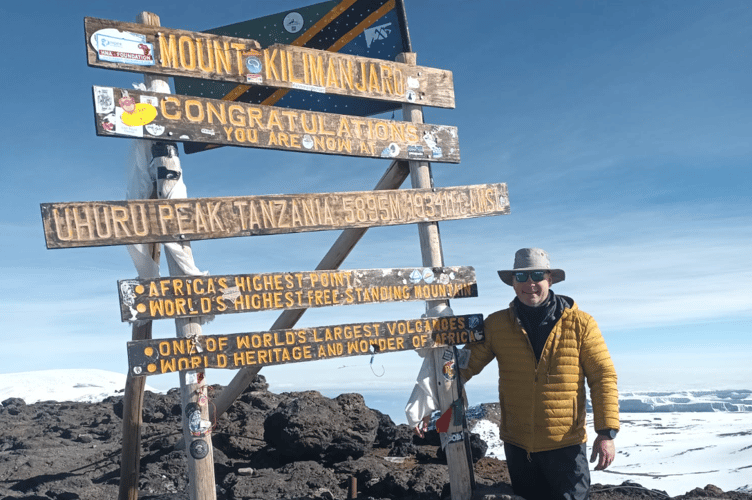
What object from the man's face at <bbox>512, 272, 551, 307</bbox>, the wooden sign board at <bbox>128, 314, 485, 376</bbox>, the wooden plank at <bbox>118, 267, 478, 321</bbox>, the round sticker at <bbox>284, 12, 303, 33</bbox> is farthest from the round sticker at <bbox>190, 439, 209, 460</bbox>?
the round sticker at <bbox>284, 12, 303, 33</bbox>

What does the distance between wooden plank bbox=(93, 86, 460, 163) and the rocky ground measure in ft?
11.3

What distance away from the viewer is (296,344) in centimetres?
532

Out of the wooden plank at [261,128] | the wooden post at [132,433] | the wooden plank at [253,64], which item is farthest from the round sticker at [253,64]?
the wooden post at [132,433]

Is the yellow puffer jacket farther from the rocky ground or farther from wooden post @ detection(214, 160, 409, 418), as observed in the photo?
wooden post @ detection(214, 160, 409, 418)

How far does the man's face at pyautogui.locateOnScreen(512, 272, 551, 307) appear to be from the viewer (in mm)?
5211

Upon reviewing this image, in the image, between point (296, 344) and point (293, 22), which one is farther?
point (293, 22)

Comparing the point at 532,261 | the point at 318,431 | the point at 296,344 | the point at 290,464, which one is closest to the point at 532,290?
the point at 532,261

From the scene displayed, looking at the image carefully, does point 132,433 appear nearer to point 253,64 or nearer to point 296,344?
point 296,344

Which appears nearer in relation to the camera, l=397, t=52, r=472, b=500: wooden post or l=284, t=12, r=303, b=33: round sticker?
l=397, t=52, r=472, b=500: wooden post

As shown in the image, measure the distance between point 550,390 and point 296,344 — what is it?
221 cm

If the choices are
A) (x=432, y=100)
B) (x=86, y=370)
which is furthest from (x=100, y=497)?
(x=86, y=370)

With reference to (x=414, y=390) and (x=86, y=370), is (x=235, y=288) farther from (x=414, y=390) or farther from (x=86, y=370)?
(x=86, y=370)

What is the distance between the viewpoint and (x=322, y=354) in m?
5.41

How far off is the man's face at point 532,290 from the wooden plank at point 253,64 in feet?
7.94
